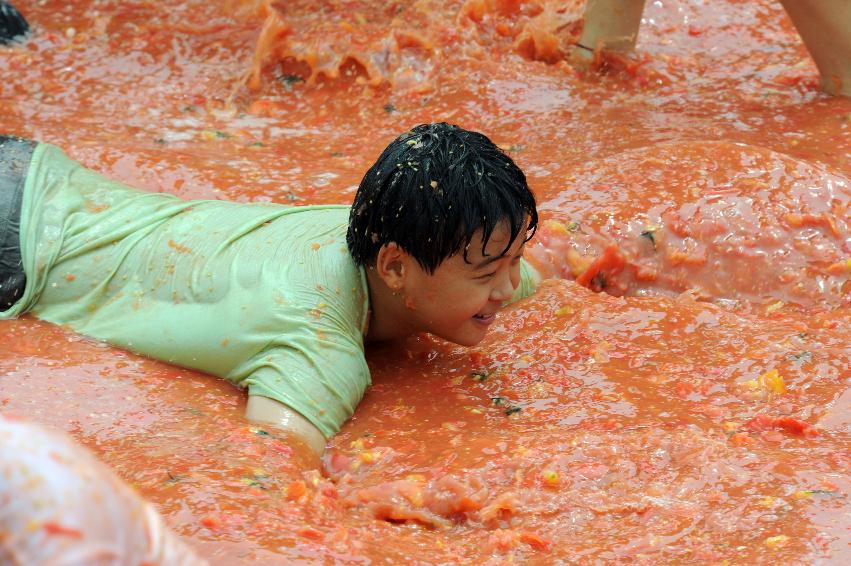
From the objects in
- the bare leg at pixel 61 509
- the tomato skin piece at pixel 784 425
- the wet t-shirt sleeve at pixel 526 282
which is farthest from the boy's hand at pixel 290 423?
the bare leg at pixel 61 509

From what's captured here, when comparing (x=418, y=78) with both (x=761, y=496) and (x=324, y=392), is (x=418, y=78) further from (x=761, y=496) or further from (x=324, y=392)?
(x=761, y=496)

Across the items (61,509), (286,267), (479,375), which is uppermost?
(61,509)

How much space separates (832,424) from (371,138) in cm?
212

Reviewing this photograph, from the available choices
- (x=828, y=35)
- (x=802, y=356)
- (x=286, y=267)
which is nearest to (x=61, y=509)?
(x=286, y=267)

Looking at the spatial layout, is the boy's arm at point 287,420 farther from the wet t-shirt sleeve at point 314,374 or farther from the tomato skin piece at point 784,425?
the tomato skin piece at point 784,425

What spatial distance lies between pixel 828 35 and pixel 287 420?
8.54ft

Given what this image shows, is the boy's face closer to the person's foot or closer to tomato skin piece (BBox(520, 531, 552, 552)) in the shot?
tomato skin piece (BBox(520, 531, 552, 552))

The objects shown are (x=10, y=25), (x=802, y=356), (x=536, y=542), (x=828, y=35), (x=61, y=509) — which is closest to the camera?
(x=61, y=509)

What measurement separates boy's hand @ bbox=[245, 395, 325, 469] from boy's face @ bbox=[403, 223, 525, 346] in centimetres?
41

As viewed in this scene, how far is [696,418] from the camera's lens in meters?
2.54

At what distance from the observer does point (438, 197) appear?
2.58 meters

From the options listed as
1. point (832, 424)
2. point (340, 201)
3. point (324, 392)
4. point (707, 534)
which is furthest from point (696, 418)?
point (340, 201)

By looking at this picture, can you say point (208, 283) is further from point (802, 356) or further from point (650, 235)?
point (802, 356)

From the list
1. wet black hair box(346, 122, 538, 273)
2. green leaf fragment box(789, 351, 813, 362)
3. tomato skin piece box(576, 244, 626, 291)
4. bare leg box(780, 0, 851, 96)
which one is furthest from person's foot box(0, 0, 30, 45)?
green leaf fragment box(789, 351, 813, 362)
